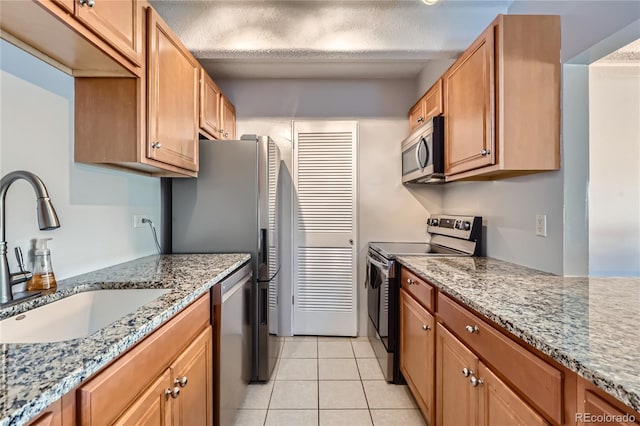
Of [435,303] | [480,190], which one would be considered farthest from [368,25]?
[435,303]

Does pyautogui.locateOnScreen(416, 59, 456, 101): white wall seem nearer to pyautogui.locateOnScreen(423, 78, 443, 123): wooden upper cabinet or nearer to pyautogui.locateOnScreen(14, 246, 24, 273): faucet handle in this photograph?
pyautogui.locateOnScreen(423, 78, 443, 123): wooden upper cabinet

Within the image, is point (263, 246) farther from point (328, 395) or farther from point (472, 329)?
point (472, 329)

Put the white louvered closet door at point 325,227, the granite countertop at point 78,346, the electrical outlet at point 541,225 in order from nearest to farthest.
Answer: the granite countertop at point 78,346 < the electrical outlet at point 541,225 < the white louvered closet door at point 325,227

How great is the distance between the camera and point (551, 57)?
1.51 metres

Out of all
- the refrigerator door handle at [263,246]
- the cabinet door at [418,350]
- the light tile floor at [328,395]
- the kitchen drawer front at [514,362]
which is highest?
the refrigerator door handle at [263,246]

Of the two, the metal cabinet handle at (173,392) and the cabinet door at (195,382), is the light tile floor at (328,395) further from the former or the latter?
the metal cabinet handle at (173,392)

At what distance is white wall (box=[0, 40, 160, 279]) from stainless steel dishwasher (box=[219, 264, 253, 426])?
0.69 m

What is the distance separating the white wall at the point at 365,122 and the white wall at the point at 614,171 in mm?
1569

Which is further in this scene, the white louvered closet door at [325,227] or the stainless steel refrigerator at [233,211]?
the white louvered closet door at [325,227]

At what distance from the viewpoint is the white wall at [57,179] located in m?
1.14

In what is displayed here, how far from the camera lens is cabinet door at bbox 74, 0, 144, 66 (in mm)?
1078

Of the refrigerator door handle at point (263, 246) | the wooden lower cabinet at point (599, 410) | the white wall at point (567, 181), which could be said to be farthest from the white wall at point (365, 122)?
the wooden lower cabinet at point (599, 410)

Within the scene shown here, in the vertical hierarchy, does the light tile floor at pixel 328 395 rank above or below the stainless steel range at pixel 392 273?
below

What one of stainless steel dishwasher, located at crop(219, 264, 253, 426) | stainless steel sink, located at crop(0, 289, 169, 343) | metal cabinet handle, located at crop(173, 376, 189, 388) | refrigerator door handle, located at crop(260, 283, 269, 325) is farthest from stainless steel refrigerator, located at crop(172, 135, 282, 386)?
metal cabinet handle, located at crop(173, 376, 189, 388)
